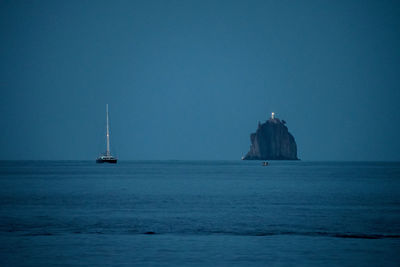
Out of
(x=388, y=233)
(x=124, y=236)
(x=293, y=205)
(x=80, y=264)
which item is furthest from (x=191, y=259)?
(x=293, y=205)

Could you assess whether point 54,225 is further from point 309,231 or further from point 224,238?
point 309,231

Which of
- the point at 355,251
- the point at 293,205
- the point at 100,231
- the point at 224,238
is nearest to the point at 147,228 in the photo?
the point at 100,231

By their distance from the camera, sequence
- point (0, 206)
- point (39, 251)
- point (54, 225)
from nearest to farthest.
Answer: point (39, 251) < point (54, 225) < point (0, 206)

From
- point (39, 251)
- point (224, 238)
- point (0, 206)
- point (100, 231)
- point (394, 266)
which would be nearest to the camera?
point (394, 266)

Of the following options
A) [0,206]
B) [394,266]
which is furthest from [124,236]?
[0,206]

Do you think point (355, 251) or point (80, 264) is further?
point (355, 251)

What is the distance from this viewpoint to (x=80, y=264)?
23.6 metres

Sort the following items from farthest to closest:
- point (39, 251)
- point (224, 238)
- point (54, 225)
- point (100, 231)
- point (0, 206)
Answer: point (0, 206)
point (54, 225)
point (100, 231)
point (224, 238)
point (39, 251)

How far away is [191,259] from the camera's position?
80.5 feet

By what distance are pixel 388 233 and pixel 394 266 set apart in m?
9.55

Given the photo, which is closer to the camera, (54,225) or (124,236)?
(124,236)

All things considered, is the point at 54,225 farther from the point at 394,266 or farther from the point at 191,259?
the point at 394,266

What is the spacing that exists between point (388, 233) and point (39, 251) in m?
21.1

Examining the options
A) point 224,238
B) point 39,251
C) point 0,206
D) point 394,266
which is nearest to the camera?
point 394,266
